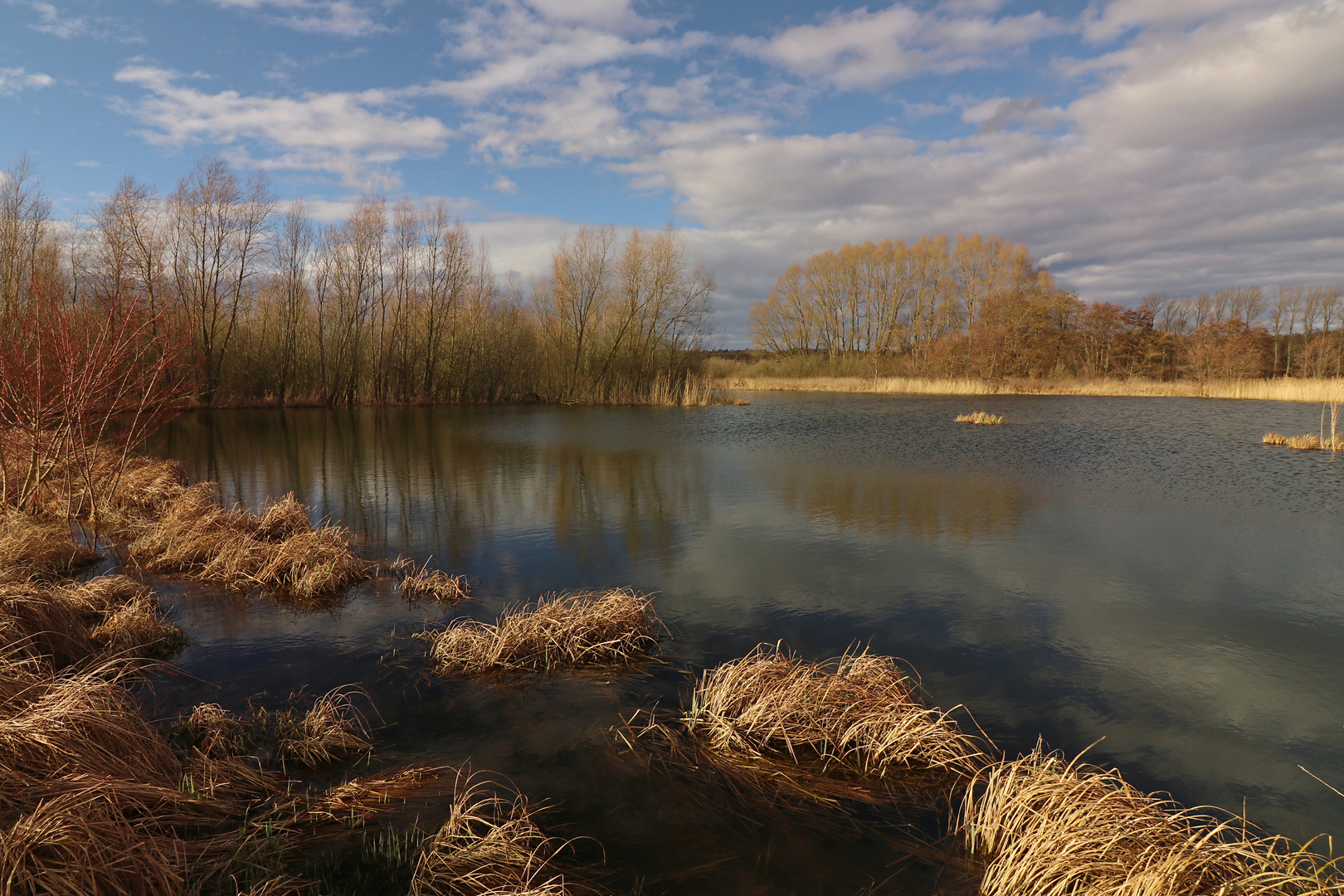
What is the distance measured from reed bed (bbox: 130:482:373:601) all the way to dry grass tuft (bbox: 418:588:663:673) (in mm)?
2227

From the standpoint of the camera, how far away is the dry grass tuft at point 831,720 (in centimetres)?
410

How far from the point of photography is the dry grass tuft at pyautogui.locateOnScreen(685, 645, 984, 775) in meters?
4.10

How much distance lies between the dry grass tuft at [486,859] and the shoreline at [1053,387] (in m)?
36.5

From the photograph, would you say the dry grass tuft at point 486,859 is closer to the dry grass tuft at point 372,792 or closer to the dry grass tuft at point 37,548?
the dry grass tuft at point 372,792

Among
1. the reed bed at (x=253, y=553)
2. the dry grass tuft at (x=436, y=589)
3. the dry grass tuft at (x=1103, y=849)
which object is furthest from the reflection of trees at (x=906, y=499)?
the reed bed at (x=253, y=553)

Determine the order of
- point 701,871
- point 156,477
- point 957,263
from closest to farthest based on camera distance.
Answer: point 701,871 → point 156,477 → point 957,263

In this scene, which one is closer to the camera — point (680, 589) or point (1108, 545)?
point (680, 589)

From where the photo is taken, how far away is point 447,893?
2873 mm

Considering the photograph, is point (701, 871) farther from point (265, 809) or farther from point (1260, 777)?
point (1260, 777)

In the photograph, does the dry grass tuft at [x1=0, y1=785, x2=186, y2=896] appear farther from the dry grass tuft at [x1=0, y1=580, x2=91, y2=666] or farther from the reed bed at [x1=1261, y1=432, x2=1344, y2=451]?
the reed bed at [x1=1261, y1=432, x2=1344, y2=451]

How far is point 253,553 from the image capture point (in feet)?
25.4

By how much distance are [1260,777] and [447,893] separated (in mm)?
4746

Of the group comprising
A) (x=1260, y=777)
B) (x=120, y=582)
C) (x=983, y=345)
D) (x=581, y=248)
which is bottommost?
(x=1260, y=777)

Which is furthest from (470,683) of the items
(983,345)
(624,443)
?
(983,345)
